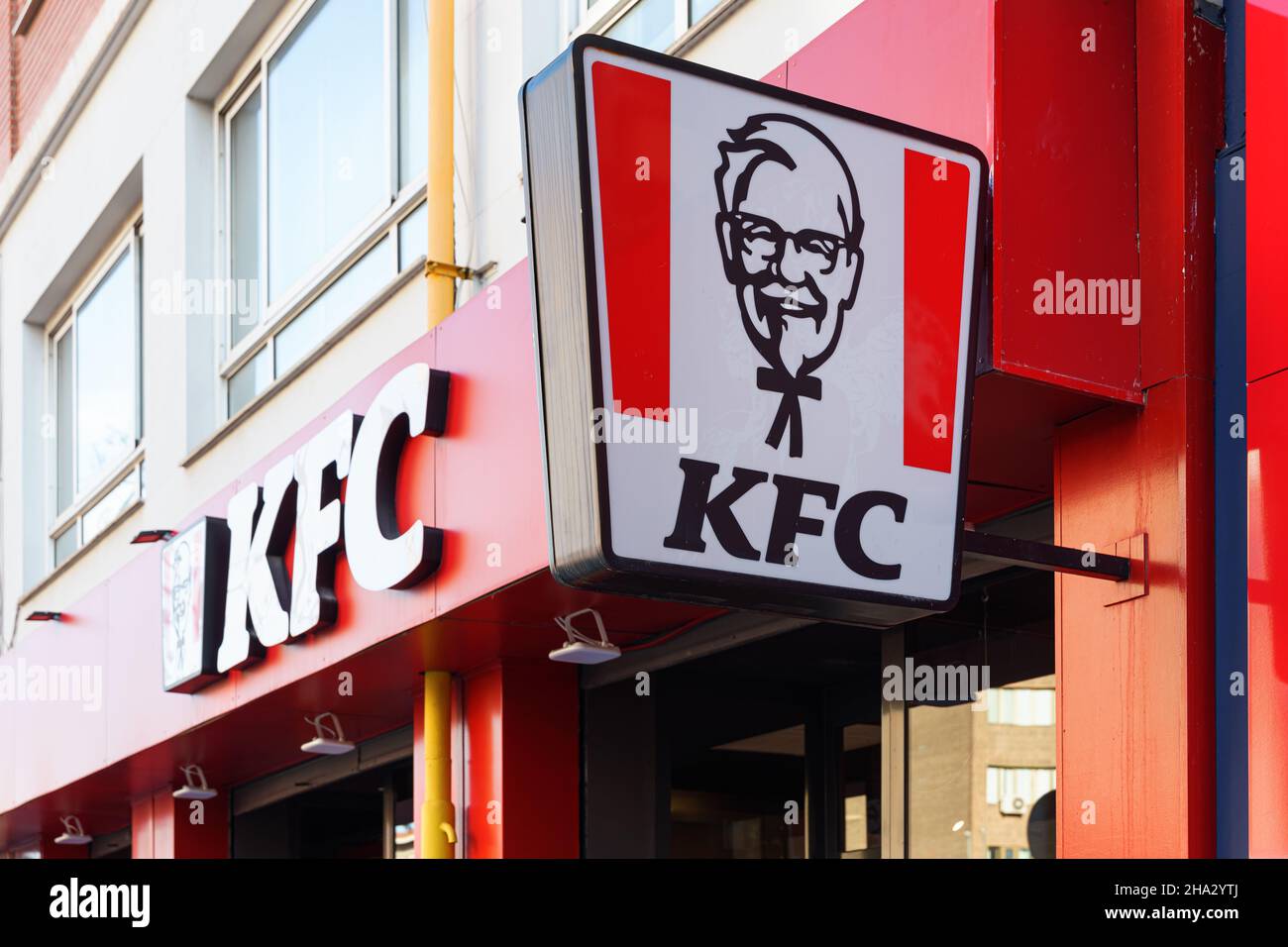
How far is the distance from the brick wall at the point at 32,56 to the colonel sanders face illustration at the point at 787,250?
1008 cm

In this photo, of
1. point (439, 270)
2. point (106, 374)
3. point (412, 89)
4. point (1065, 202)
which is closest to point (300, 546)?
point (439, 270)

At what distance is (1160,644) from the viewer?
4195 millimetres

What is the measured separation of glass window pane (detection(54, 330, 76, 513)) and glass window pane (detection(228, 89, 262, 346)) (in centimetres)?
356

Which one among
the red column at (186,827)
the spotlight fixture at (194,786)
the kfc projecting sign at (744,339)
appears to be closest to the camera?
the kfc projecting sign at (744,339)

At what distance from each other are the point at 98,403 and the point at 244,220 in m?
3.09

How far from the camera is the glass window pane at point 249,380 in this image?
9.46m

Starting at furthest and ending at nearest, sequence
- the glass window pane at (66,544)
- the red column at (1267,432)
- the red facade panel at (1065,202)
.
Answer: the glass window pane at (66,544) → the red facade panel at (1065,202) → the red column at (1267,432)

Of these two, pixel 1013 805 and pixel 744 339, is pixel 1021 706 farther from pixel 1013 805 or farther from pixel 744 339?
pixel 744 339

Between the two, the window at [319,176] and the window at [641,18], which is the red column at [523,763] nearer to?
the window at [319,176]

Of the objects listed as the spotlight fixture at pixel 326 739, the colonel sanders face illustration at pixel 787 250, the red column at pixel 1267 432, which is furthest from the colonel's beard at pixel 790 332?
the spotlight fixture at pixel 326 739

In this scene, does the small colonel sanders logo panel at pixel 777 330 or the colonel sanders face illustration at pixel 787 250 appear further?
the colonel sanders face illustration at pixel 787 250

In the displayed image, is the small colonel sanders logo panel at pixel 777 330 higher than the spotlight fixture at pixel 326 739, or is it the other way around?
the small colonel sanders logo panel at pixel 777 330
